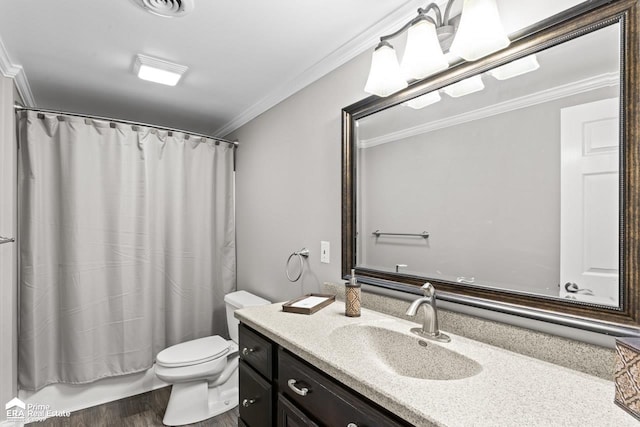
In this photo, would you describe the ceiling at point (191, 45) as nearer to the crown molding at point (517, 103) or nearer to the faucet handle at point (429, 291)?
the crown molding at point (517, 103)

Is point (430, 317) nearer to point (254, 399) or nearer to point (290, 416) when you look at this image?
point (290, 416)

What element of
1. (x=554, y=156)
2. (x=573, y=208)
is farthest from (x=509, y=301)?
(x=554, y=156)

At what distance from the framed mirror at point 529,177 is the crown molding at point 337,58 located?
0.32 metres

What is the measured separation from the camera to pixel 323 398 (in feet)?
3.40

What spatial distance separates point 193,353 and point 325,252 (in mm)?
1199

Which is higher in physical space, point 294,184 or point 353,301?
point 294,184

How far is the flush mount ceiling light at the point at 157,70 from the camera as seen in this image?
193cm

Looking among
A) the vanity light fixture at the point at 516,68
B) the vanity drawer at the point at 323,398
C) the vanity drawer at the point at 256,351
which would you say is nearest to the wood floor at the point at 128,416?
the vanity drawer at the point at 256,351

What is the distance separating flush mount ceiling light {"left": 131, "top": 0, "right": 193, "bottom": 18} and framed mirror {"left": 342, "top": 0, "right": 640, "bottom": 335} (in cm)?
93

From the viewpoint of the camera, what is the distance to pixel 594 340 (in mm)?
927

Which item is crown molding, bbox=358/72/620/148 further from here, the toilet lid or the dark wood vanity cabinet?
the toilet lid

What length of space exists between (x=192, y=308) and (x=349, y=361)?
2.19m

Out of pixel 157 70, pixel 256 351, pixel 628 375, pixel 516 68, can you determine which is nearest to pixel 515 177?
pixel 516 68

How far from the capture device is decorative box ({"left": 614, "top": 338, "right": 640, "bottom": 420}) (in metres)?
0.68
